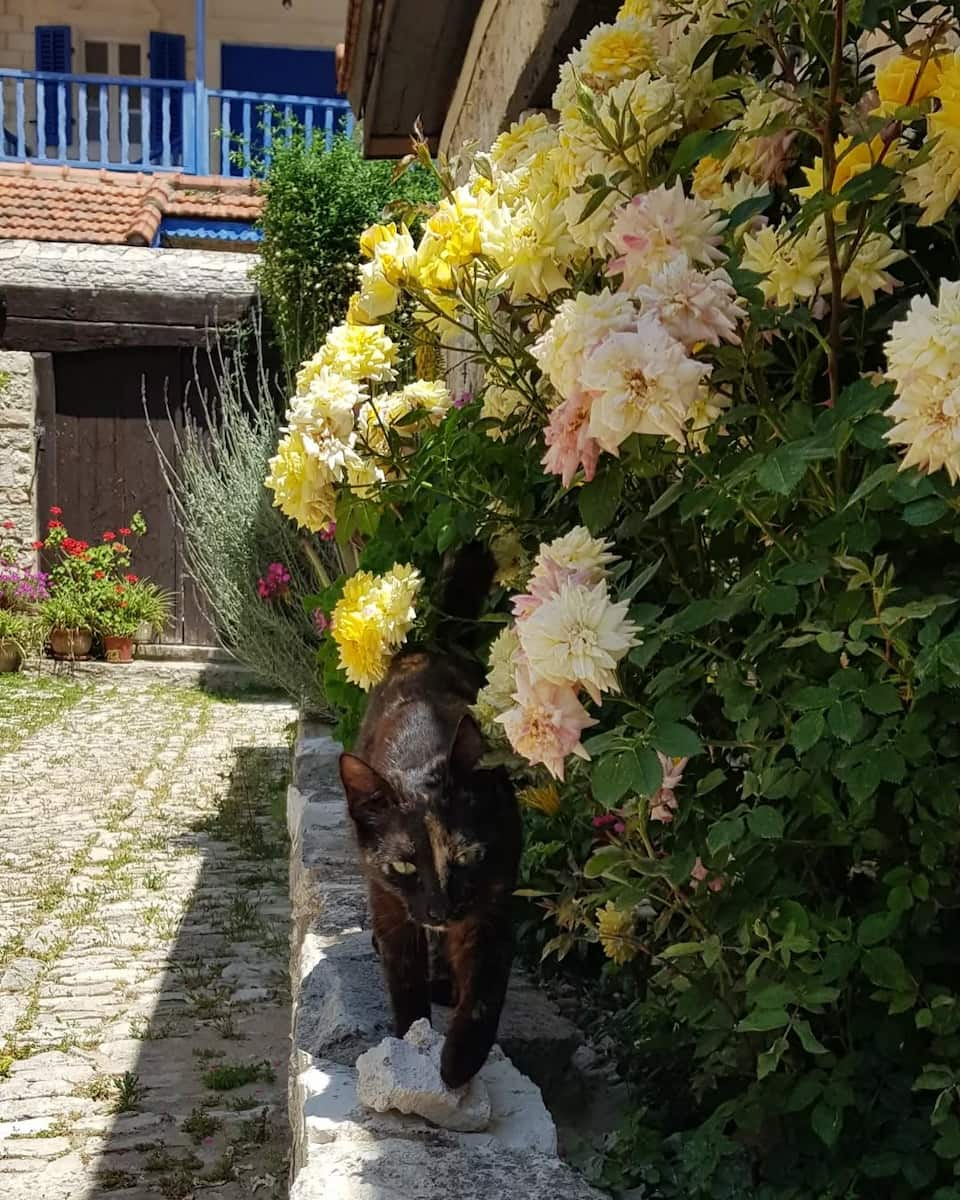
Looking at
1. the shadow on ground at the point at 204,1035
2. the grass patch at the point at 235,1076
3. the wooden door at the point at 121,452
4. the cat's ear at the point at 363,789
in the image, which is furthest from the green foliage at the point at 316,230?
the cat's ear at the point at 363,789

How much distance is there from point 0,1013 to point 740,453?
3.64 metres

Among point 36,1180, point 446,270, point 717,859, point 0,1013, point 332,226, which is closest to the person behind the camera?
point 717,859

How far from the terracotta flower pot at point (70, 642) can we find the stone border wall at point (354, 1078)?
25.4ft

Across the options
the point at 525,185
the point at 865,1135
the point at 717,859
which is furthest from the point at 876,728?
the point at 525,185

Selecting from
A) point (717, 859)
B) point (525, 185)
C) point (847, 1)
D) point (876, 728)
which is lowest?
point (717, 859)

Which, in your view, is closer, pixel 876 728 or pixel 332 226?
pixel 876 728

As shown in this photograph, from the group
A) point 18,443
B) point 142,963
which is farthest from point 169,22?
point 142,963

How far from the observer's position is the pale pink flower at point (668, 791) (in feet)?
5.76

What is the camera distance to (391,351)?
297cm

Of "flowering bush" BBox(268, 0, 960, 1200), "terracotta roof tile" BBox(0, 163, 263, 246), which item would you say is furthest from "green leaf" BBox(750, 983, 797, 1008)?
"terracotta roof tile" BBox(0, 163, 263, 246)

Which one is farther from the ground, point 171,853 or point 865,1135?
point 865,1135

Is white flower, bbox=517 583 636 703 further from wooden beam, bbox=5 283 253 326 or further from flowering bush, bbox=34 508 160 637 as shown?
wooden beam, bbox=5 283 253 326

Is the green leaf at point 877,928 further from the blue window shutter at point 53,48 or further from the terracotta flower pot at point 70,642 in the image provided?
the blue window shutter at point 53,48

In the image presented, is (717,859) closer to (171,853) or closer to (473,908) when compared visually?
(473,908)
